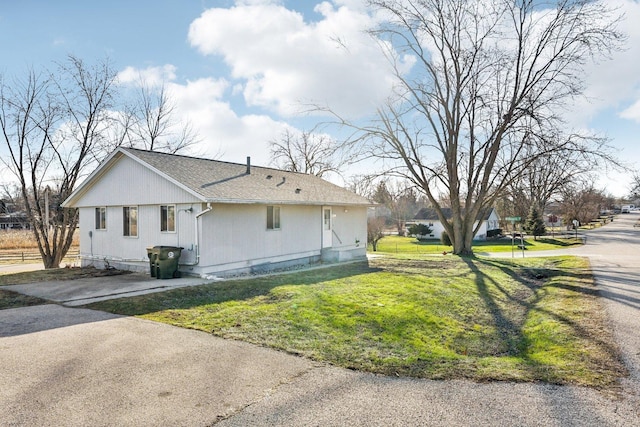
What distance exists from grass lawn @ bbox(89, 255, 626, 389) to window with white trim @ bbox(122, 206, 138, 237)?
5.05m

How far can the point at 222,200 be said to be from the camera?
12070 mm

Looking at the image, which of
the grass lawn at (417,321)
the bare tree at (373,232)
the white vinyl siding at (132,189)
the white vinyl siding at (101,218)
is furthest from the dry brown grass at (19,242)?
the grass lawn at (417,321)

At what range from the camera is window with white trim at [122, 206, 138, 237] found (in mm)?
13992

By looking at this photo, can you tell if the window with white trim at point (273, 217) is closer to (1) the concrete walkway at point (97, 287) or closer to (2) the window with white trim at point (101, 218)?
(1) the concrete walkway at point (97, 287)

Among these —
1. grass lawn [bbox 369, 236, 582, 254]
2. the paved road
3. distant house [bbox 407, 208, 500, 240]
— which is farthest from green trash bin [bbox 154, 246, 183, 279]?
distant house [bbox 407, 208, 500, 240]

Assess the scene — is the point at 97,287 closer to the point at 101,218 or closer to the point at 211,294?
the point at 211,294

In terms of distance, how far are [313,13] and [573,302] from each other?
464 inches

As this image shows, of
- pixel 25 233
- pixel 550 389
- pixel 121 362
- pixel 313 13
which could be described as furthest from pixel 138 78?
pixel 550 389

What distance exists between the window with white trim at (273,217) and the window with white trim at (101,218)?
21.1 ft

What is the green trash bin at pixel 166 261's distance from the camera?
A: 12.1 meters

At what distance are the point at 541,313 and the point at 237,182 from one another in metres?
10.6

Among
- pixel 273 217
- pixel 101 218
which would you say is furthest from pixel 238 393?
pixel 101 218

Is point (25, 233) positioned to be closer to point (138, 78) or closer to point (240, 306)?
point (138, 78)


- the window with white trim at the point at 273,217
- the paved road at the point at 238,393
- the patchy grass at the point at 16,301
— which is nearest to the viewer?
the paved road at the point at 238,393
